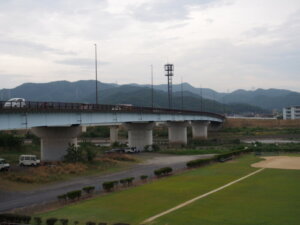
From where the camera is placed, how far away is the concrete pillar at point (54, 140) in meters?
53.6

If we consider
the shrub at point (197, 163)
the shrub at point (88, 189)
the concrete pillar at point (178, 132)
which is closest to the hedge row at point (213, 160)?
the shrub at point (197, 163)

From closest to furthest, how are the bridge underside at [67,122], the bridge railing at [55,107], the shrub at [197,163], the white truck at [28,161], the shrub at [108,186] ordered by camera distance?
the shrub at [108,186] < the bridge railing at [55,107] < the bridge underside at [67,122] < the shrub at [197,163] < the white truck at [28,161]

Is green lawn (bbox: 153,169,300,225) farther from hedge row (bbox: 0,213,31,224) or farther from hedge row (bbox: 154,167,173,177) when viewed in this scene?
hedge row (bbox: 154,167,173,177)

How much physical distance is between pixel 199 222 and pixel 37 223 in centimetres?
888

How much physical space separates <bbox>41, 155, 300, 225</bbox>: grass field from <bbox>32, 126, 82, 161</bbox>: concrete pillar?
1944 centimetres

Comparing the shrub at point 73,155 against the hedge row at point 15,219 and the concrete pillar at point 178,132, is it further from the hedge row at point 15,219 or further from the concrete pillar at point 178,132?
the concrete pillar at point 178,132

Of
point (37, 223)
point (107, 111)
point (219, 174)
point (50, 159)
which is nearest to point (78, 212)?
point (37, 223)

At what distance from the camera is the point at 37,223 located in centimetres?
2150

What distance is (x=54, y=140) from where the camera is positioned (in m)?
54.1

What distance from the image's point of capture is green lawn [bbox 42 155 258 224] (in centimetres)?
2445

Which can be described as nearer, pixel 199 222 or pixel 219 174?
pixel 199 222

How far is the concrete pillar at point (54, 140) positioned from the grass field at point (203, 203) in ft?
63.8

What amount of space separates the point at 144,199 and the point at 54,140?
90.4 ft

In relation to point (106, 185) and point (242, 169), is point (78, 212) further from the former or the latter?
point (242, 169)
